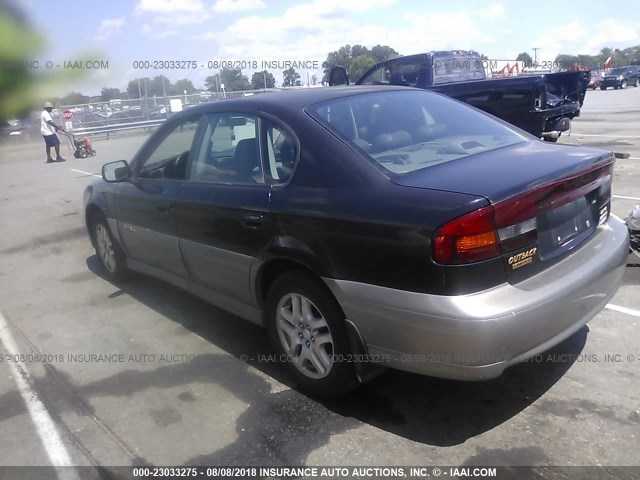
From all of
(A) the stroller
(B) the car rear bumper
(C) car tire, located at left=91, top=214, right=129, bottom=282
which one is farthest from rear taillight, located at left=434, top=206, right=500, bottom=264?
(A) the stroller

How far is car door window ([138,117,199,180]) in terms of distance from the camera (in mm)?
4219

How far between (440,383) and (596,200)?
139 cm

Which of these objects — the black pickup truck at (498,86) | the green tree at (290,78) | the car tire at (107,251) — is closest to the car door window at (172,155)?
the car tire at (107,251)

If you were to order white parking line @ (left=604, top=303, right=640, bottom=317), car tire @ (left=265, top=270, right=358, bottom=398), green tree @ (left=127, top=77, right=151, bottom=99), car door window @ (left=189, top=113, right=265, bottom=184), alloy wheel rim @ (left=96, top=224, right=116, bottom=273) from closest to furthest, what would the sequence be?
green tree @ (left=127, top=77, right=151, bottom=99), car tire @ (left=265, top=270, right=358, bottom=398), car door window @ (left=189, top=113, right=265, bottom=184), white parking line @ (left=604, top=303, right=640, bottom=317), alloy wheel rim @ (left=96, top=224, right=116, bottom=273)

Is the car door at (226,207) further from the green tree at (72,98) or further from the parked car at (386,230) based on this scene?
the green tree at (72,98)

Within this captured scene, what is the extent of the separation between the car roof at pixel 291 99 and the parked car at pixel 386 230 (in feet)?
0.06

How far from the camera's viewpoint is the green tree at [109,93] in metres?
1.03

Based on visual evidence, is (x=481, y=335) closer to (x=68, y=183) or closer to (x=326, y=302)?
(x=326, y=302)

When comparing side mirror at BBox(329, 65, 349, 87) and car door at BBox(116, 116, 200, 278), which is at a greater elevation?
side mirror at BBox(329, 65, 349, 87)

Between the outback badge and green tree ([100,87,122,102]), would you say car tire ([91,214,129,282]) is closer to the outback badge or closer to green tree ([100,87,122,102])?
the outback badge

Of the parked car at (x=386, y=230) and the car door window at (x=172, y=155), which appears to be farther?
the car door window at (x=172, y=155)

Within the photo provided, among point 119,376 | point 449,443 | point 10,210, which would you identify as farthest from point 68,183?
point 449,443

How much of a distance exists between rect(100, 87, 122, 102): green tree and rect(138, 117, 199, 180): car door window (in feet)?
10.1

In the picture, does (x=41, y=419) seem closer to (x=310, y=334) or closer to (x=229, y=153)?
(x=310, y=334)
